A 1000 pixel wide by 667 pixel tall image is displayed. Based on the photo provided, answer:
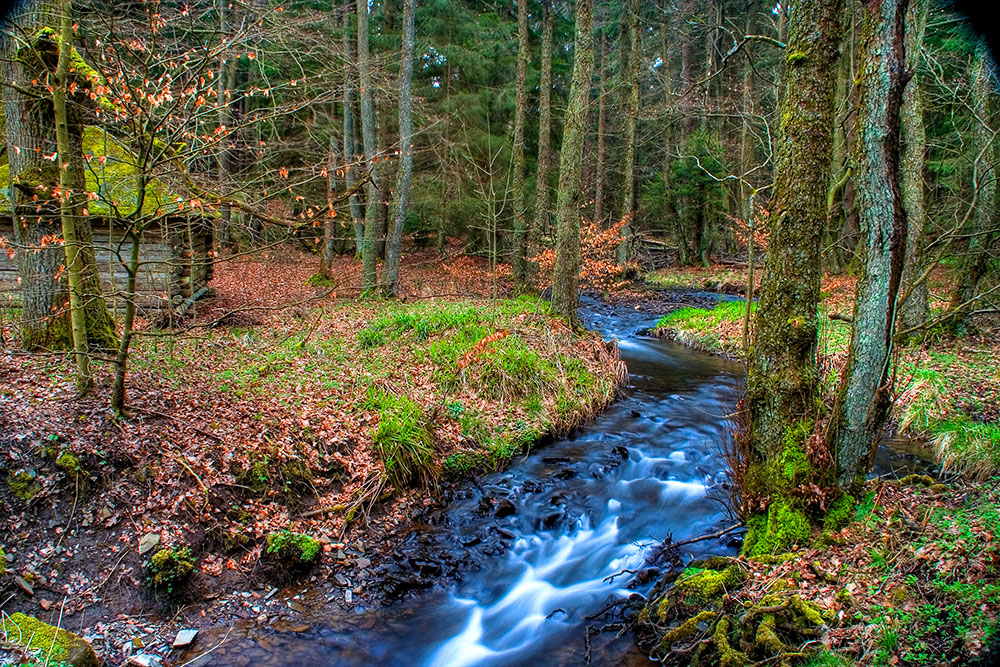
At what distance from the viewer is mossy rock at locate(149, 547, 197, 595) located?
16.4ft

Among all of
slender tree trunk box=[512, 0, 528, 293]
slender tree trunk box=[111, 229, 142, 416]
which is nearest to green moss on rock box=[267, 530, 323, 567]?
slender tree trunk box=[111, 229, 142, 416]

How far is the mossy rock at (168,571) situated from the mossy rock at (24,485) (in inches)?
47.2

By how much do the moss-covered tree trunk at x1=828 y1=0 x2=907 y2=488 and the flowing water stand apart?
45.6 inches

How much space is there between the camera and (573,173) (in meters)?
12.1

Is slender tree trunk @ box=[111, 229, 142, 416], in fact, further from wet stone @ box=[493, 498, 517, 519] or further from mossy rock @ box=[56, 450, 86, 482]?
wet stone @ box=[493, 498, 517, 519]

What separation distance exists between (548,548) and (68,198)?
6243 mm

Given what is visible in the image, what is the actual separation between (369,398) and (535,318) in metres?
4.95

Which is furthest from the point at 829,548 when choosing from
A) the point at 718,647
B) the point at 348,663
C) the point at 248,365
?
the point at 248,365

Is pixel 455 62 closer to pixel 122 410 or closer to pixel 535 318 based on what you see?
pixel 535 318

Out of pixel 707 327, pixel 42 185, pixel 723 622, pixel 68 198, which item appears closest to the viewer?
pixel 723 622

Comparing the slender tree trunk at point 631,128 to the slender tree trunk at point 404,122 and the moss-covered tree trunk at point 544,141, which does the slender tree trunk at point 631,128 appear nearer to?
the moss-covered tree trunk at point 544,141

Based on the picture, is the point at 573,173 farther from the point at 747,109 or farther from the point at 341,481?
the point at 747,109

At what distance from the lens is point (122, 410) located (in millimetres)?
6082

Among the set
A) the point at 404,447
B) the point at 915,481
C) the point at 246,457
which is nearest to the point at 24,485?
the point at 246,457
